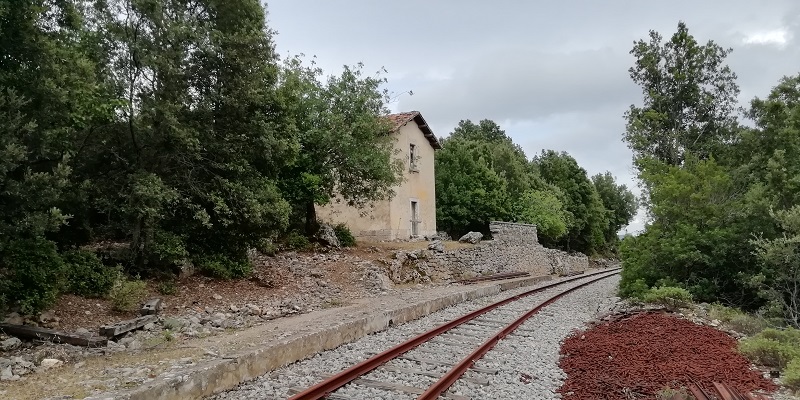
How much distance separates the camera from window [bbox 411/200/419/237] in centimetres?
2872

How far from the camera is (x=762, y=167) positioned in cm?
1616

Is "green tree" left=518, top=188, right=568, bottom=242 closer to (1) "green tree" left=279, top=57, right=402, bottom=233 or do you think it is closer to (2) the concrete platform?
(1) "green tree" left=279, top=57, right=402, bottom=233

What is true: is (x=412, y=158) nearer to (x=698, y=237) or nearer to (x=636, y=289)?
(x=636, y=289)

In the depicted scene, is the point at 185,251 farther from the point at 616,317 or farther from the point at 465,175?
the point at 465,175

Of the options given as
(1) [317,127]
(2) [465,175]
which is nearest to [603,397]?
(1) [317,127]

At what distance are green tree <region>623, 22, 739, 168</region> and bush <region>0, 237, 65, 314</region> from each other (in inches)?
748

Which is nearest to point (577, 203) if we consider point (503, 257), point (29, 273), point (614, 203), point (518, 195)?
point (518, 195)

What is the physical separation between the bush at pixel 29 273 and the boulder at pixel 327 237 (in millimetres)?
11530

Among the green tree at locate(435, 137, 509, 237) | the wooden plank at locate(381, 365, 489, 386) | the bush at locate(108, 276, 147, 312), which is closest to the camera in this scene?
the wooden plank at locate(381, 365, 489, 386)

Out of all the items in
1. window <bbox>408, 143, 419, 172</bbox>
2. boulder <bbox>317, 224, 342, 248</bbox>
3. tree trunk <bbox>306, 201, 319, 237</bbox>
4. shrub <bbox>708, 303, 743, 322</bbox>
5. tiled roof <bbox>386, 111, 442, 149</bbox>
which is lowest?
shrub <bbox>708, 303, 743, 322</bbox>

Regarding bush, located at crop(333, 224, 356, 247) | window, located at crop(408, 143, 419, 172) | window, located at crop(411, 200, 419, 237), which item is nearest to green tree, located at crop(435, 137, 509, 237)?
window, located at crop(411, 200, 419, 237)

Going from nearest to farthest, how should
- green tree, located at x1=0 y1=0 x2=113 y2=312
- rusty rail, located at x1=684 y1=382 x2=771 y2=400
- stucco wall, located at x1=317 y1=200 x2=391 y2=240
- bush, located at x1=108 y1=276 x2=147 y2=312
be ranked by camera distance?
1. rusty rail, located at x1=684 y1=382 x2=771 y2=400
2. green tree, located at x1=0 y1=0 x2=113 y2=312
3. bush, located at x1=108 y1=276 x2=147 y2=312
4. stucco wall, located at x1=317 y1=200 x2=391 y2=240

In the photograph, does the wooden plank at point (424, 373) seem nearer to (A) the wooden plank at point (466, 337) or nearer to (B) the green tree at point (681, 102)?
(A) the wooden plank at point (466, 337)

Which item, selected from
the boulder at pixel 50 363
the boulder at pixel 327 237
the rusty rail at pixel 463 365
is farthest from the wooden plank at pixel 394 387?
the boulder at pixel 327 237
